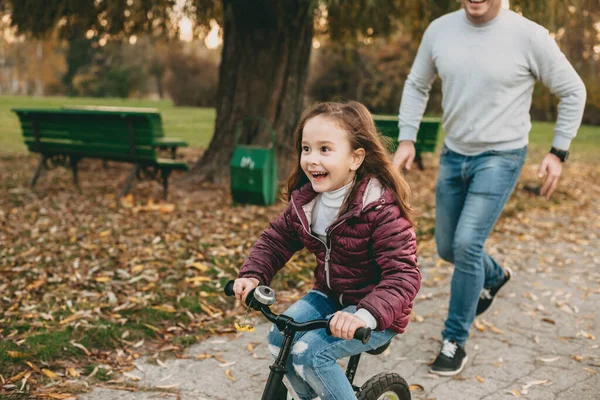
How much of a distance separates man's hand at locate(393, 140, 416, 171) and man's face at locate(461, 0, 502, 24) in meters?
0.76

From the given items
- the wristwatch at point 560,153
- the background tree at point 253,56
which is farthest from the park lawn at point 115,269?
the wristwatch at point 560,153

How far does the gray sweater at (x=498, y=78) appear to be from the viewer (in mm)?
3418

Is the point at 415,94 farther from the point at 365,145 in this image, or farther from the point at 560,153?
the point at 365,145

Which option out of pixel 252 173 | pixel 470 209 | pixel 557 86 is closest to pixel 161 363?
pixel 470 209

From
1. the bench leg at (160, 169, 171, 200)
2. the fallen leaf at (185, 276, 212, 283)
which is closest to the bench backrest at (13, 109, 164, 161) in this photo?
the bench leg at (160, 169, 171, 200)

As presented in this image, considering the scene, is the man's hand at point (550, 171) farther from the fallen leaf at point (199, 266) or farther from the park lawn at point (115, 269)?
the fallen leaf at point (199, 266)

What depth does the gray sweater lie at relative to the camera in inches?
135

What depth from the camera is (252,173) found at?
276 inches

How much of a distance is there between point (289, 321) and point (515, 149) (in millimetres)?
2019

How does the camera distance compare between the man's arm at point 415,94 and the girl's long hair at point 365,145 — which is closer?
the girl's long hair at point 365,145

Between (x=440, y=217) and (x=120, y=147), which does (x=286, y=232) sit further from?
(x=120, y=147)

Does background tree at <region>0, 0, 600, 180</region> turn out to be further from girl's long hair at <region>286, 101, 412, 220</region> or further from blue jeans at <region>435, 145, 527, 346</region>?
girl's long hair at <region>286, 101, 412, 220</region>

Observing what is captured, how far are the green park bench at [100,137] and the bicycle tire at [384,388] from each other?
487cm

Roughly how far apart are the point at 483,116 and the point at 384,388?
65.5 inches
